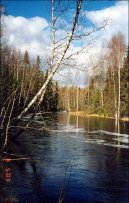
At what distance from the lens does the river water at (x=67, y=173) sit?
9.90 m

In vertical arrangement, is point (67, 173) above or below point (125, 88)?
below

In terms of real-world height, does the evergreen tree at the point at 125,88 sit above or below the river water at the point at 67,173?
above

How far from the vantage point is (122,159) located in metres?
15.4

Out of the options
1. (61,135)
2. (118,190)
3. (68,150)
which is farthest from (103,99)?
(118,190)

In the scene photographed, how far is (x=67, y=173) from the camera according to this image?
12.5 meters

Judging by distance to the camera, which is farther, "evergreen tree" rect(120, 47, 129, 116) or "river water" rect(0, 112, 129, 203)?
"evergreen tree" rect(120, 47, 129, 116)

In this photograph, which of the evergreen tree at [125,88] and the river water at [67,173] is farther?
the evergreen tree at [125,88]

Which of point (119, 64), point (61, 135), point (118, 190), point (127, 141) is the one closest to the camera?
point (118, 190)

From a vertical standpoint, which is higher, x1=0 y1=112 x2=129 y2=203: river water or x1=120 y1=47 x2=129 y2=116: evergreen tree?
x1=120 y1=47 x2=129 y2=116: evergreen tree

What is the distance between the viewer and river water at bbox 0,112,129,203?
9898 mm

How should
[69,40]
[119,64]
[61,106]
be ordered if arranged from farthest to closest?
[61,106] < [119,64] < [69,40]

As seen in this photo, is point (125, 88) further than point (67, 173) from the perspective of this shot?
Yes

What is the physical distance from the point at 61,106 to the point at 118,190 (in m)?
77.2

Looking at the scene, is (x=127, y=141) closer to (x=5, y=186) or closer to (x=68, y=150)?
(x=68, y=150)
